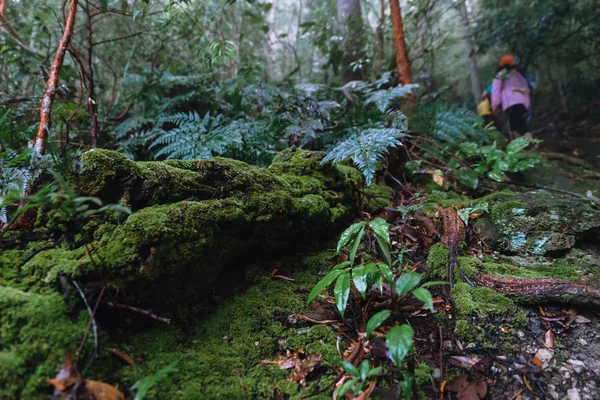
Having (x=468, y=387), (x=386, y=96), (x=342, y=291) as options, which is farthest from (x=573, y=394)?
(x=386, y=96)

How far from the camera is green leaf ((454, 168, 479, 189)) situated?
11.2ft

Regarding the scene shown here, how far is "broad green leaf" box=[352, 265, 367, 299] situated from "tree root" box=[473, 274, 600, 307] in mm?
839

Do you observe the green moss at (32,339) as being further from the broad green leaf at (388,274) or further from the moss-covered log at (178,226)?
the broad green leaf at (388,274)

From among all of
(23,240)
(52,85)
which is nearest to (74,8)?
(52,85)

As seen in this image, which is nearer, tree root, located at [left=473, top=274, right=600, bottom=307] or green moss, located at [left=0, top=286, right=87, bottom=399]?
green moss, located at [left=0, top=286, right=87, bottom=399]

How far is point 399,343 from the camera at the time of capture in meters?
1.20

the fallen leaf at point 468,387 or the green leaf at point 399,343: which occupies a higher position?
the green leaf at point 399,343

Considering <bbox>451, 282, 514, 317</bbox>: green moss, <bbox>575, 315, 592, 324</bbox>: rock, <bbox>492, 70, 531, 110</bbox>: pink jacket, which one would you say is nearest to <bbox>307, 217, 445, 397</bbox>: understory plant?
<bbox>451, 282, 514, 317</bbox>: green moss

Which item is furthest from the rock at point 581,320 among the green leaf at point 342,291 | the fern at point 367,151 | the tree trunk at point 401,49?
the tree trunk at point 401,49

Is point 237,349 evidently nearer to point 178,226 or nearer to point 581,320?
point 178,226

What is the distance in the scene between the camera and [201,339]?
4.77ft

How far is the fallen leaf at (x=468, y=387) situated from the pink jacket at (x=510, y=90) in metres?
6.71

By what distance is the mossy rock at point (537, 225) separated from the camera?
2.18m

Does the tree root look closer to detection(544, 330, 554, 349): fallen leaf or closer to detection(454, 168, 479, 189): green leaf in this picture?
detection(544, 330, 554, 349): fallen leaf
